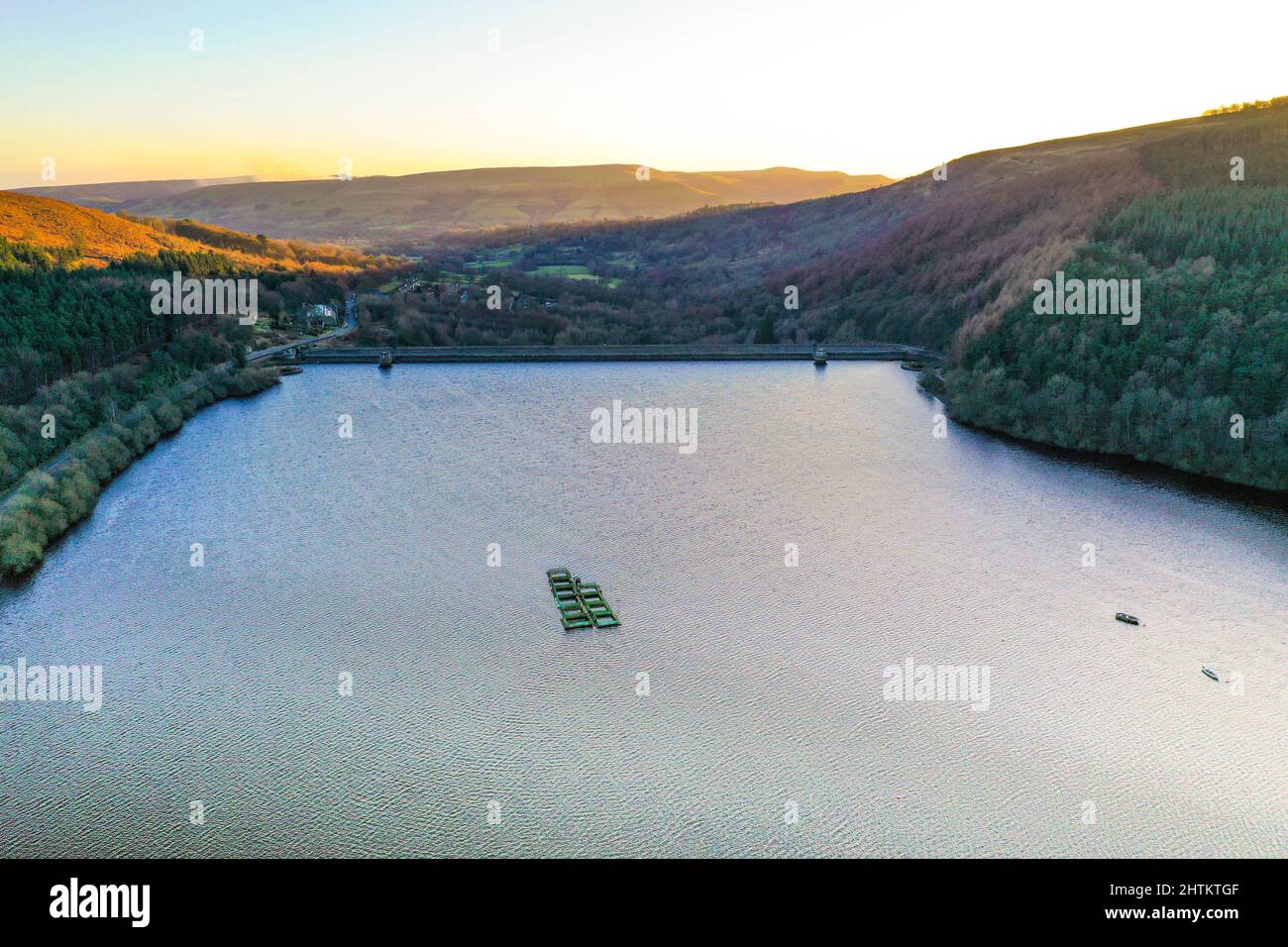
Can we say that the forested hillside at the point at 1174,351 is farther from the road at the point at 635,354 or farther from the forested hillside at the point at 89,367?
the forested hillside at the point at 89,367

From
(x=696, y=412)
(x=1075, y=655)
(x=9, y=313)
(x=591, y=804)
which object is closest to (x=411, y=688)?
(x=591, y=804)

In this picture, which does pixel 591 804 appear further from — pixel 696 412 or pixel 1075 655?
pixel 696 412

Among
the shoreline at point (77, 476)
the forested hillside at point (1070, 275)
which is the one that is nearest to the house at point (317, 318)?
the forested hillside at point (1070, 275)

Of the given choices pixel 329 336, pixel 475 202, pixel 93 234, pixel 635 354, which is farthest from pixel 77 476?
pixel 475 202

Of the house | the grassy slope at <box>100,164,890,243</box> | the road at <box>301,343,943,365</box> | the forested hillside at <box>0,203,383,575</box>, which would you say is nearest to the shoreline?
the forested hillside at <box>0,203,383,575</box>

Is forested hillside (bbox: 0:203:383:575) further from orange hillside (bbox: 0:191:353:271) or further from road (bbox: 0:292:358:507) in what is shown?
orange hillside (bbox: 0:191:353:271)
